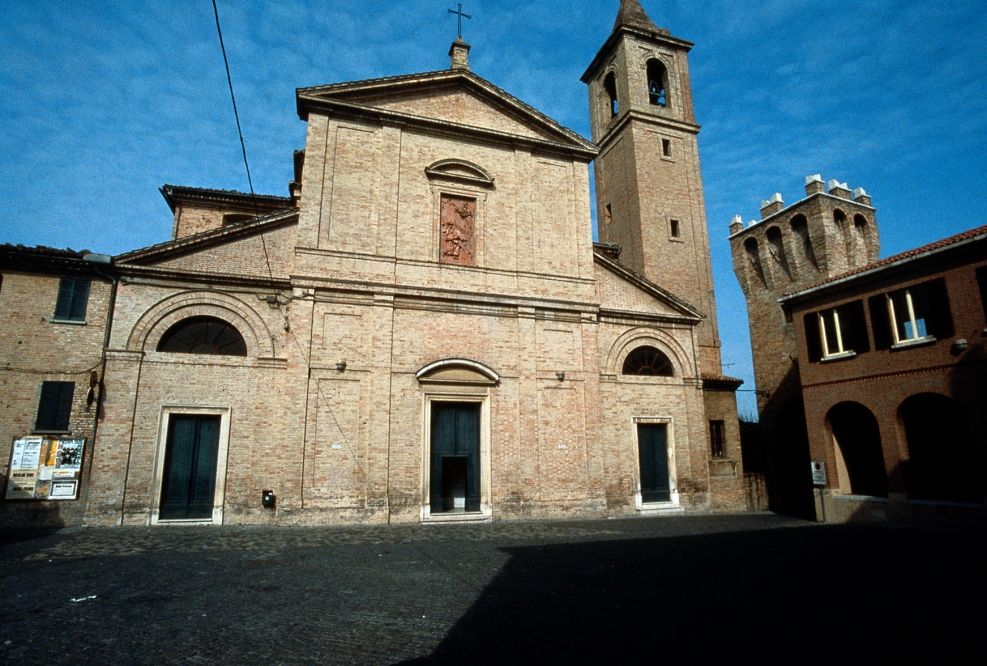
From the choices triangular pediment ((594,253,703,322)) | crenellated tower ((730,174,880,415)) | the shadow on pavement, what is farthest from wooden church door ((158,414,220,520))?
crenellated tower ((730,174,880,415))

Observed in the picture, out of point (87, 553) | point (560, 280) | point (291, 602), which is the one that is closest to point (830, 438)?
point (560, 280)

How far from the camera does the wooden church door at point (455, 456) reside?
14.6 m

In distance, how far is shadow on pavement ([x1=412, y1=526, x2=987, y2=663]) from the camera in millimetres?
4801

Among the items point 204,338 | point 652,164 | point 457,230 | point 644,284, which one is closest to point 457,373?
point 457,230

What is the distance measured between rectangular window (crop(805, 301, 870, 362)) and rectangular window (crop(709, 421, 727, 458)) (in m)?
3.85

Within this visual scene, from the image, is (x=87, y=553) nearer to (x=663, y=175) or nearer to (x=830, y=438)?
(x=830, y=438)

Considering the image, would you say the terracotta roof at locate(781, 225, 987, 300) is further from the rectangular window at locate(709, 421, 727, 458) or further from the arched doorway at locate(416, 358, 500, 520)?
the arched doorway at locate(416, 358, 500, 520)

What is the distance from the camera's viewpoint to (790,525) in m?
14.4

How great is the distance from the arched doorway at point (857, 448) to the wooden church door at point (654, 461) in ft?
15.5

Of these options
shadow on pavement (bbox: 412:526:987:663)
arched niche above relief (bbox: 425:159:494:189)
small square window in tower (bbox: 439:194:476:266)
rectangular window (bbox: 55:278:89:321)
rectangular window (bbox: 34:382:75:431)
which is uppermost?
arched niche above relief (bbox: 425:159:494:189)

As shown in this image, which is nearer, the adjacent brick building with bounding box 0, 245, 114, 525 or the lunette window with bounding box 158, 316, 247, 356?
the adjacent brick building with bounding box 0, 245, 114, 525

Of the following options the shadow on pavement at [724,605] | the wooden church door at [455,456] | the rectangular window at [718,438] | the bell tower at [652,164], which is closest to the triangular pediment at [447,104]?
the bell tower at [652,164]

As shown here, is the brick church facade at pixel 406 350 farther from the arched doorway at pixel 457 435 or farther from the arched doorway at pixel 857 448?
the arched doorway at pixel 857 448

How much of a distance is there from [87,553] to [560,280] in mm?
13063
